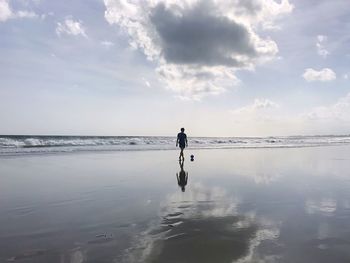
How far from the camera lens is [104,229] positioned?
6.79 meters

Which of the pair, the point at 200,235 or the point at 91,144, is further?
the point at 91,144

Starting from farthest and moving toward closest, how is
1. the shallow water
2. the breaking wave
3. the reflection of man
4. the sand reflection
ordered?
the breaking wave < the reflection of man < the shallow water < the sand reflection

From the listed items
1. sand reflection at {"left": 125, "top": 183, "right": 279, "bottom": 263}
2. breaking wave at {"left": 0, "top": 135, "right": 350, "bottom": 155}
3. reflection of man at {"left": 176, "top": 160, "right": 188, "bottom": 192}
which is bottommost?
sand reflection at {"left": 125, "top": 183, "right": 279, "bottom": 263}

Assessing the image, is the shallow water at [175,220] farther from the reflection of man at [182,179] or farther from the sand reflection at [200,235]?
the reflection of man at [182,179]

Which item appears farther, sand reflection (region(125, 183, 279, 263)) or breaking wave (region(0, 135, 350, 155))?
breaking wave (region(0, 135, 350, 155))

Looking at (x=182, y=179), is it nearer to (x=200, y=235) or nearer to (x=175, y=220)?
(x=175, y=220)

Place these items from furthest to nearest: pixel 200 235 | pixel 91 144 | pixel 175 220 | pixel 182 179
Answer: pixel 91 144
pixel 182 179
pixel 175 220
pixel 200 235

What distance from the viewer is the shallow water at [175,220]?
546cm

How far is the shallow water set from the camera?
5465 millimetres

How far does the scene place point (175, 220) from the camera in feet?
24.5

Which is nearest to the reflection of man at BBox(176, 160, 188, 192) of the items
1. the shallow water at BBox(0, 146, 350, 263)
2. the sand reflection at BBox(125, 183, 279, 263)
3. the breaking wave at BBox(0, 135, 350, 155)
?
the shallow water at BBox(0, 146, 350, 263)

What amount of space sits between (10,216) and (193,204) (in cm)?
468

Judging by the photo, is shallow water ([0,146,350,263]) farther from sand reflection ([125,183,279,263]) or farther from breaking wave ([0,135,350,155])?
breaking wave ([0,135,350,155])

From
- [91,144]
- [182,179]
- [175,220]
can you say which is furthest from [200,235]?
[91,144]
